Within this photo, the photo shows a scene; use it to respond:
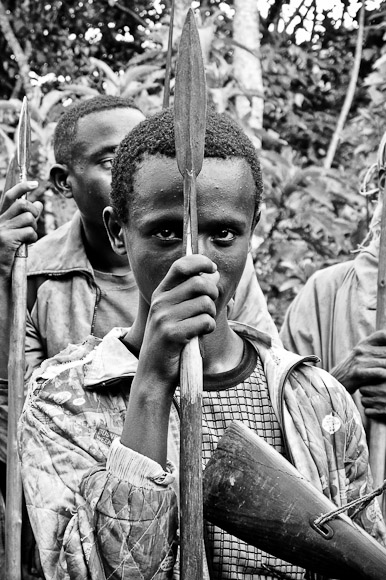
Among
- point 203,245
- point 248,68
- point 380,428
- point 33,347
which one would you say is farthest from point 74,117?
point 248,68

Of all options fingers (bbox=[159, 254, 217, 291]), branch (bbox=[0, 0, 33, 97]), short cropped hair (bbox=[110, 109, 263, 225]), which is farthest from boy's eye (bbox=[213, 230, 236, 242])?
branch (bbox=[0, 0, 33, 97])

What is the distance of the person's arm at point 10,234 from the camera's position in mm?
3174

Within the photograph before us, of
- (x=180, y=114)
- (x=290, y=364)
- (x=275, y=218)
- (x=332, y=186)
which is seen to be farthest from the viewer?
(x=332, y=186)

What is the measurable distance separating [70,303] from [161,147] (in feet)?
5.06

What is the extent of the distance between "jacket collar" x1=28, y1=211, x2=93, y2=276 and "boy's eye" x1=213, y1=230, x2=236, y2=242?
5.11ft

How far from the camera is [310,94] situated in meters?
9.86

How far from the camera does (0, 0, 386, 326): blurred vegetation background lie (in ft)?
19.7

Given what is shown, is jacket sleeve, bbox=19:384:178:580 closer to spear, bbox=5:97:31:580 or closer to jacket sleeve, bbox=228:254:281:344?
spear, bbox=5:97:31:580

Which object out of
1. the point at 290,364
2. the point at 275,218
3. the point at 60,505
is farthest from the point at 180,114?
the point at 275,218

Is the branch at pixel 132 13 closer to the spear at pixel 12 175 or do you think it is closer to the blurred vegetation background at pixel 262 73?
the blurred vegetation background at pixel 262 73

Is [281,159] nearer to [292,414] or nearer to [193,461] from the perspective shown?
[292,414]

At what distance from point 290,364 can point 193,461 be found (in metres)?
0.47

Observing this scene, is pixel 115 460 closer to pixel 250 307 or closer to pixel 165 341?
pixel 165 341

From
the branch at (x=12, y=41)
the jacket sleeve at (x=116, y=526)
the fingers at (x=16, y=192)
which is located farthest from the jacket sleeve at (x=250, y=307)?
the branch at (x=12, y=41)
